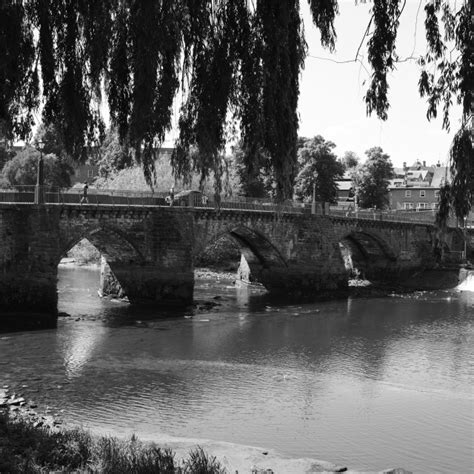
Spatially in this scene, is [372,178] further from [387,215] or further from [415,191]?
[387,215]

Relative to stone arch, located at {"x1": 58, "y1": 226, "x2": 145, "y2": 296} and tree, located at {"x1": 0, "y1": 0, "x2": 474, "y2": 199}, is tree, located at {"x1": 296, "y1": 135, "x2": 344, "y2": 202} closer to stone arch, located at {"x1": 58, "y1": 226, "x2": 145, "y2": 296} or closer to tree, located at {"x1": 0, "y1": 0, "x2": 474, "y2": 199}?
stone arch, located at {"x1": 58, "y1": 226, "x2": 145, "y2": 296}

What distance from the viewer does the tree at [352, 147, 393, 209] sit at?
83.1 m

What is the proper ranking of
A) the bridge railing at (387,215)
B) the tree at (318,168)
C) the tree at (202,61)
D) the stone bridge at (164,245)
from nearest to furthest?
the tree at (202,61) < the stone bridge at (164,245) < the bridge railing at (387,215) < the tree at (318,168)

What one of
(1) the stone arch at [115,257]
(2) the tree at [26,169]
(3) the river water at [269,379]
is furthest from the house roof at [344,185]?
(1) the stone arch at [115,257]

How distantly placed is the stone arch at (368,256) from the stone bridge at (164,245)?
0.21 m

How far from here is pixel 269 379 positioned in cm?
2445

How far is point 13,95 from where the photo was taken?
8484 mm

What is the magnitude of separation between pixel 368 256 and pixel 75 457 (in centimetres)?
5657

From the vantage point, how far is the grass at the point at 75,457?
33.5ft

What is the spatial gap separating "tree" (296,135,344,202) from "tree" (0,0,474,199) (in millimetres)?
66178

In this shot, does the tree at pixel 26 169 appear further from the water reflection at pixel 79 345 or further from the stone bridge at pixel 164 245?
the water reflection at pixel 79 345

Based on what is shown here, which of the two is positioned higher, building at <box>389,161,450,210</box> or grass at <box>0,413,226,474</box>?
building at <box>389,161,450,210</box>

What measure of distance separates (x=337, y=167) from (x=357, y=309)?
34598mm

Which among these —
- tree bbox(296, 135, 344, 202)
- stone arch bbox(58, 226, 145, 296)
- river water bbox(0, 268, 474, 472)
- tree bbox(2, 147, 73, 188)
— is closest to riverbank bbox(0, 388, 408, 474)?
river water bbox(0, 268, 474, 472)
